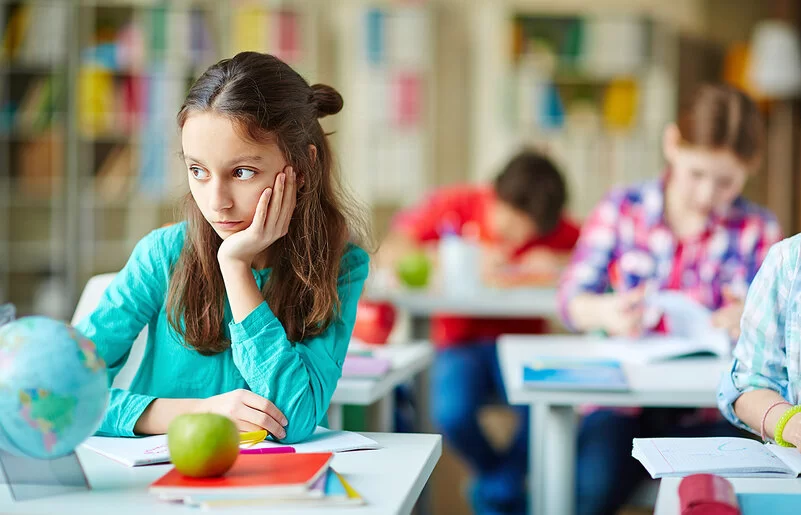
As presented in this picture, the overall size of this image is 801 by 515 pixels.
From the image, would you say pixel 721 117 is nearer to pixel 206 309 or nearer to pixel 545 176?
pixel 545 176

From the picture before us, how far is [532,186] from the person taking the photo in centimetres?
315

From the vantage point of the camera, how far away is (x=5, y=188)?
538cm

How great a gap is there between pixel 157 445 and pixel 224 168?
1.18ft

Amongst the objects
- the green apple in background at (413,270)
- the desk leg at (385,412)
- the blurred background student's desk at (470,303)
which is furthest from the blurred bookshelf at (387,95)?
the desk leg at (385,412)

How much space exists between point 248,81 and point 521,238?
217 centimetres

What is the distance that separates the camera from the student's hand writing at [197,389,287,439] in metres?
1.20

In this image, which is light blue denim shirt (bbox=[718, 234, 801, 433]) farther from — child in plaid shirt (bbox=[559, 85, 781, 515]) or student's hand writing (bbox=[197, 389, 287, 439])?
child in plaid shirt (bbox=[559, 85, 781, 515])

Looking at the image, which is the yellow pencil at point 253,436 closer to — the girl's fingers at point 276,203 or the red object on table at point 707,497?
the girl's fingers at point 276,203

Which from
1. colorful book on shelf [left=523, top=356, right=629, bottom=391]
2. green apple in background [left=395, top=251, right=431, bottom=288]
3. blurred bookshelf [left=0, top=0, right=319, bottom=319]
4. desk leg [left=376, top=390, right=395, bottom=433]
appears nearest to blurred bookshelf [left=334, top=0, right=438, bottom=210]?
blurred bookshelf [left=0, top=0, right=319, bottom=319]

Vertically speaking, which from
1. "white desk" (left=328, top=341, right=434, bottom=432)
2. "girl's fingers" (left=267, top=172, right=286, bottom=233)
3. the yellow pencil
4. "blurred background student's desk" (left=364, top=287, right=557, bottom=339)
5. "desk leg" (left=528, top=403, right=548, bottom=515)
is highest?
"girl's fingers" (left=267, top=172, right=286, bottom=233)

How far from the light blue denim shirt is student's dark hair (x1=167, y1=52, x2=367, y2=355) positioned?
0.57 m

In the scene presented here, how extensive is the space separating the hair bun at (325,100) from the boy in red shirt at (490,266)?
1.53m

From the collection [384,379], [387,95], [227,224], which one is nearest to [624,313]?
[384,379]

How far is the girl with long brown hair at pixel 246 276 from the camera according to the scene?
1.22 metres
